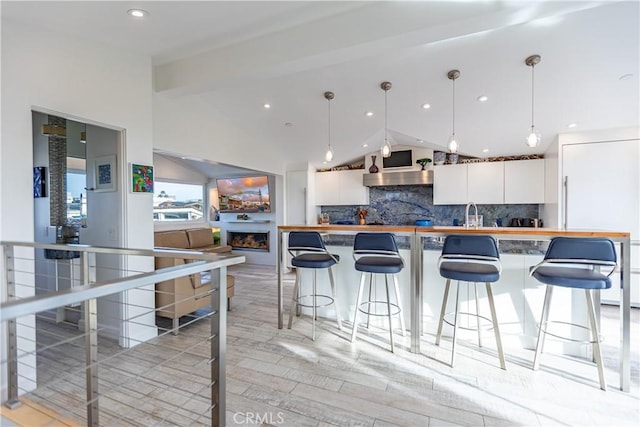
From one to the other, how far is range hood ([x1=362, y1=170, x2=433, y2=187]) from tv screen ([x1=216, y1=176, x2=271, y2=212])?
2.46 metres

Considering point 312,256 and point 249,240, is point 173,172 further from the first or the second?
point 312,256

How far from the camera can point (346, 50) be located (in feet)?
8.22

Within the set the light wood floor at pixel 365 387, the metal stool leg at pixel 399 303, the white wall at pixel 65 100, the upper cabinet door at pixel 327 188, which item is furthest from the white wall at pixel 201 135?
the metal stool leg at pixel 399 303

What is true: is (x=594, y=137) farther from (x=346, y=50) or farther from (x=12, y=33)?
(x=12, y=33)

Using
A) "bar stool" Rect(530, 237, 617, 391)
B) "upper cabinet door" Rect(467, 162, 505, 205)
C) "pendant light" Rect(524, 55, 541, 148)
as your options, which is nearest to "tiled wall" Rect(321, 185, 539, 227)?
"upper cabinet door" Rect(467, 162, 505, 205)

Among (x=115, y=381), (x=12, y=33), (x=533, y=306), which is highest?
(x=12, y=33)

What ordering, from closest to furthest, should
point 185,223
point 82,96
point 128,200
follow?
1. point 82,96
2. point 128,200
3. point 185,223

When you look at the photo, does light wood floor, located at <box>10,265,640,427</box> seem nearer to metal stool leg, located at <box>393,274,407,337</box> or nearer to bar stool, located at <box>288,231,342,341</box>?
metal stool leg, located at <box>393,274,407,337</box>

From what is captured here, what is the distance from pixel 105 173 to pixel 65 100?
830mm

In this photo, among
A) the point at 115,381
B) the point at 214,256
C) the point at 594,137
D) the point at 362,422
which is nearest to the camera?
the point at 214,256

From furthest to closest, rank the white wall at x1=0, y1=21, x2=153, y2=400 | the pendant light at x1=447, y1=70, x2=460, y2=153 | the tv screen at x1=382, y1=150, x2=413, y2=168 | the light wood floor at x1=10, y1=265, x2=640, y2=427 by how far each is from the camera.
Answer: the tv screen at x1=382, y1=150, x2=413, y2=168 → the pendant light at x1=447, y1=70, x2=460, y2=153 → the white wall at x1=0, y1=21, x2=153, y2=400 → the light wood floor at x1=10, y1=265, x2=640, y2=427

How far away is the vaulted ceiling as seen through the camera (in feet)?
7.48

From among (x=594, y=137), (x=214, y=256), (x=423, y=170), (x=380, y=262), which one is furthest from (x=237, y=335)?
(x=594, y=137)

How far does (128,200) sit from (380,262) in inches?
104
